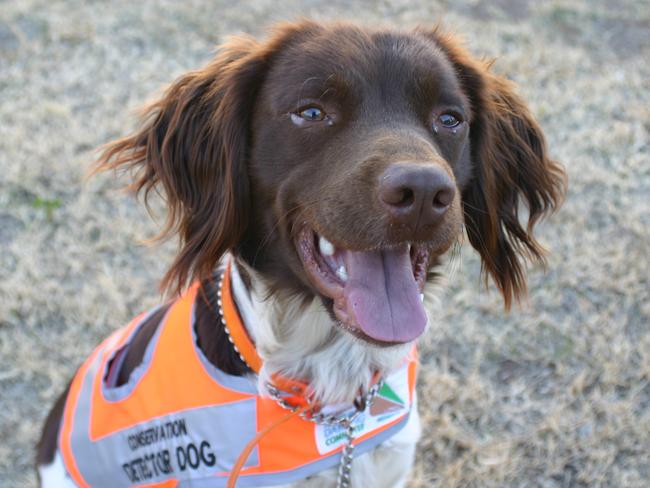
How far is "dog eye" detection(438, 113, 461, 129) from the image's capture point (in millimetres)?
2352

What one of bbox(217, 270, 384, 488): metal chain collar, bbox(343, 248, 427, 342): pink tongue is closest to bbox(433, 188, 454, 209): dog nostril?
bbox(343, 248, 427, 342): pink tongue

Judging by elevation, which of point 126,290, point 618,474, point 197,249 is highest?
point 197,249

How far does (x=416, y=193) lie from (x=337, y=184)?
0.83ft

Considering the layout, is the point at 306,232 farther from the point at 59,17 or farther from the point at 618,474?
the point at 59,17

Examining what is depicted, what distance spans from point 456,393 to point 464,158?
5.13 ft

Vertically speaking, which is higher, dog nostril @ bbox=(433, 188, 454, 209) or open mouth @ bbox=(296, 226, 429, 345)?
dog nostril @ bbox=(433, 188, 454, 209)

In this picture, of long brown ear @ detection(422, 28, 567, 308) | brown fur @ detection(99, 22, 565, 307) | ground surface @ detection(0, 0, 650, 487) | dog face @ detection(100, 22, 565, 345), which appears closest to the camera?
dog face @ detection(100, 22, 565, 345)

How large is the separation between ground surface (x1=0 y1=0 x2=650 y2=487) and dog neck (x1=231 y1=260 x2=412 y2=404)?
107 cm

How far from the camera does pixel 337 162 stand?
2.16m

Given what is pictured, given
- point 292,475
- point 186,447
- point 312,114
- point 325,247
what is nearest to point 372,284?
point 325,247

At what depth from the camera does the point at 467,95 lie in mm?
2564

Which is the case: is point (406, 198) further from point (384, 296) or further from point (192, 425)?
point (192, 425)

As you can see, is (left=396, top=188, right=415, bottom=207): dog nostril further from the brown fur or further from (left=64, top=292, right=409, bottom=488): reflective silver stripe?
(left=64, top=292, right=409, bottom=488): reflective silver stripe

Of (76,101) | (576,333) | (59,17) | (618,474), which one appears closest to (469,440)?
(618,474)
